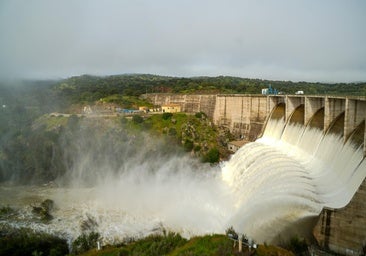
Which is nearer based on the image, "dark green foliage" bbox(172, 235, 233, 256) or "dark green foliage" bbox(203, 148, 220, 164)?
"dark green foliage" bbox(172, 235, 233, 256)

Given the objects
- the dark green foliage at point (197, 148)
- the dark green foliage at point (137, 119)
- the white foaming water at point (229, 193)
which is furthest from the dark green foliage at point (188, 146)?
the dark green foliage at point (137, 119)

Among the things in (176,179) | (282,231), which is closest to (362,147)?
(282,231)

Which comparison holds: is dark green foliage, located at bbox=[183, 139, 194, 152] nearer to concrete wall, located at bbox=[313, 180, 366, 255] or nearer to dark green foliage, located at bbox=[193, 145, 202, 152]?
dark green foliage, located at bbox=[193, 145, 202, 152]

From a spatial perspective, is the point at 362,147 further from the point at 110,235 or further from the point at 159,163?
the point at 159,163

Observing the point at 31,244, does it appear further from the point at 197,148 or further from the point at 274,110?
the point at 274,110

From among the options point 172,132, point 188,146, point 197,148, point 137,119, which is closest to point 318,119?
point 197,148

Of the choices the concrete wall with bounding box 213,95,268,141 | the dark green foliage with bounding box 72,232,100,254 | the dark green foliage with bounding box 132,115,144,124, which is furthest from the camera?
the dark green foliage with bounding box 132,115,144,124

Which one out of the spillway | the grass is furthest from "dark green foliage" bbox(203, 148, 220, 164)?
the grass
